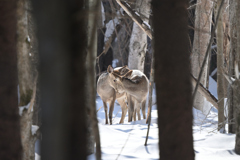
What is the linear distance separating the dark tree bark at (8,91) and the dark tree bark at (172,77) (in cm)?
52

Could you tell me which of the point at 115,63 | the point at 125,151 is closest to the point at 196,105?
the point at 125,151

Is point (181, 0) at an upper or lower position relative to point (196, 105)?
upper

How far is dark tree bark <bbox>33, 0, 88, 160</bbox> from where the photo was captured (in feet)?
3.73

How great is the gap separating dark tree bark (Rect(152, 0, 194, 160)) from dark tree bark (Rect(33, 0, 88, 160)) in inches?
10.8

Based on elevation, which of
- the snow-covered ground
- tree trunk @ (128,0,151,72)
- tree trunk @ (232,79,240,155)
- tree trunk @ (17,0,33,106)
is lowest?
the snow-covered ground

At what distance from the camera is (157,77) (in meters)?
1.28

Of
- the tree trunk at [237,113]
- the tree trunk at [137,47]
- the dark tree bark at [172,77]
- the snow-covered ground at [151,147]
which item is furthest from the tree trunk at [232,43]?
the tree trunk at [137,47]

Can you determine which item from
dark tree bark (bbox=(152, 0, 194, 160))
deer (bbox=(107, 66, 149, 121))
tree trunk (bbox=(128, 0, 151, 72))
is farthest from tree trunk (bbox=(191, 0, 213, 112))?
dark tree bark (bbox=(152, 0, 194, 160))

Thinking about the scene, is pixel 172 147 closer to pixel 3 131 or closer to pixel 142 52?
pixel 3 131

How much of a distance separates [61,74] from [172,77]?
0.38m

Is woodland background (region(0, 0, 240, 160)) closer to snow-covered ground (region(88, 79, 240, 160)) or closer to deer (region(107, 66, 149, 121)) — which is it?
snow-covered ground (region(88, 79, 240, 160))

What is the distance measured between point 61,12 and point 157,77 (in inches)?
15.7

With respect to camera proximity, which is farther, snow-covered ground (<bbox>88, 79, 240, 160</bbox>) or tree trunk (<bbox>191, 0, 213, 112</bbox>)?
tree trunk (<bbox>191, 0, 213, 112</bbox>)

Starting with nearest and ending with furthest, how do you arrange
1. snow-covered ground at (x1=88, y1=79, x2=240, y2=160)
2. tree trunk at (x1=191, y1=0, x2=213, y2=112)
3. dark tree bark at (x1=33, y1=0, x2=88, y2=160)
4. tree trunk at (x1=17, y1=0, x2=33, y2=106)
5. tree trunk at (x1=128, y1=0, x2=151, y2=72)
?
dark tree bark at (x1=33, y1=0, x2=88, y2=160), tree trunk at (x1=17, y1=0, x2=33, y2=106), snow-covered ground at (x1=88, y1=79, x2=240, y2=160), tree trunk at (x1=191, y1=0, x2=213, y2=112), tree trunk at (x1=128, y1=0, x2=151, y2=72)
